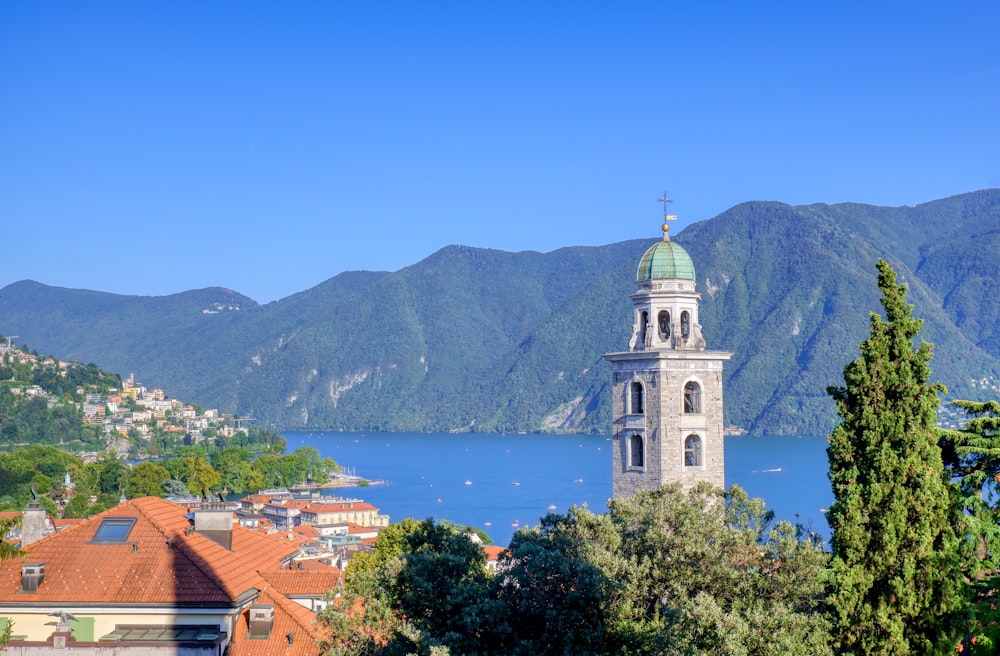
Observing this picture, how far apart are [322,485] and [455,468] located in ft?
A: 149

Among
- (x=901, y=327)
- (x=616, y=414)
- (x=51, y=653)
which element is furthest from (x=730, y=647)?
(x=616, y=414)

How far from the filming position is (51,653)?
17422mm

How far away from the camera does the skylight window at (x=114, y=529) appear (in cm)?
1997

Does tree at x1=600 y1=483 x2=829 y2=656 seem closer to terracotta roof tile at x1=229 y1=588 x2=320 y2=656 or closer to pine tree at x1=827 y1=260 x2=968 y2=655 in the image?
pine tree at x1=827 y1=260 x2=968 y2=655

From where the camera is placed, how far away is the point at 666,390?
24.9 m

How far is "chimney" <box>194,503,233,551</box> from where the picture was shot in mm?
21734

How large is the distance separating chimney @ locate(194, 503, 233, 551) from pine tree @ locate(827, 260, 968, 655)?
11.5m

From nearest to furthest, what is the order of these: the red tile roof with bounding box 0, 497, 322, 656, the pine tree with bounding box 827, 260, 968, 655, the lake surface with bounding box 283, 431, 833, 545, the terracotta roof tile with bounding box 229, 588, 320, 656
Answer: the pine tree with bounding box 827, 260, 968, 655, the red tile roof with bounding box 0, 497, 322, 656, the terracotta roof tile with bounding box 229, 588, 320, 656, the lake surface with bounding box 283, 431, 833, 545

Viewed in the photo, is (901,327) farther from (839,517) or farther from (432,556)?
(432,556)

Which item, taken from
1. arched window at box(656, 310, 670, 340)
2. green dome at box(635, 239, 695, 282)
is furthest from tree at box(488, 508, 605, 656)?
green dome at box(635, 239, 695, 282)

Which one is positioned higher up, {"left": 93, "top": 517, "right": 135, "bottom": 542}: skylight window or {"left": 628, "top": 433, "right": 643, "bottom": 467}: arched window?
{"left": 628, "top": 433, "right": 643, "bottom": 467}: arched window

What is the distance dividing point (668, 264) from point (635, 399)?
295cm

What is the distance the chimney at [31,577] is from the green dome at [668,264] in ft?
42.7

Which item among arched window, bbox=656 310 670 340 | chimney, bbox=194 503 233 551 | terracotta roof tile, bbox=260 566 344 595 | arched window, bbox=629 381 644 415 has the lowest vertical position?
terracotta roof tile, bbox=260 566 344 595
